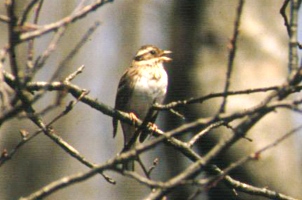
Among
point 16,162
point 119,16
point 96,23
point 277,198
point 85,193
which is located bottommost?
point 85,193

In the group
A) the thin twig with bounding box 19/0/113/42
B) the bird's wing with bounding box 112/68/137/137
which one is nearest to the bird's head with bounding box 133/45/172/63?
the bird's wing with bounding box 112/68/137/137

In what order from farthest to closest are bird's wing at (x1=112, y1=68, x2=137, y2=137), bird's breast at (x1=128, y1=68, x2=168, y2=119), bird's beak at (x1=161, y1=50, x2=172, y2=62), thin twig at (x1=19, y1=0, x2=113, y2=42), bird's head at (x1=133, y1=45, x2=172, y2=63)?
bird's head at (x1=133, y1=45, x2=172, y2=63) < bird's beak at (x1=161, y1=50, x2=172, y2=62) < bird's wing at (x1=112, y1=68, x2=137, y2=137) < bird's breast at (x1=128, y1=68, x2=168, y2=119) < thin twig at (x1=19, y1=0, x2=113, y2=42)

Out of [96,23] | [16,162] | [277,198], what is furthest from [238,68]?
[16,162]

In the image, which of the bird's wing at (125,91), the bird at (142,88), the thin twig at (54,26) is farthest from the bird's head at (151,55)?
the thin twig at (54,26)

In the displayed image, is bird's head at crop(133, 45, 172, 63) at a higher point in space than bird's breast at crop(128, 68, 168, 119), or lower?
higher

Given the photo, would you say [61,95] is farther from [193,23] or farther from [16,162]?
[16,162]

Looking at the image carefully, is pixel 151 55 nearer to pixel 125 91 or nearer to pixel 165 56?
pixel 165 56

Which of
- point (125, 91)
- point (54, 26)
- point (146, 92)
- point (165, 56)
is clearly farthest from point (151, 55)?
point (54, 26)

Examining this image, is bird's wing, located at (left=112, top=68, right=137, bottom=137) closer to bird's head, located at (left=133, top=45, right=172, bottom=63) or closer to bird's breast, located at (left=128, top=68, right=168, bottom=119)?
bird's breast, located at (left=128, top=68, right=168, bottom=119)
